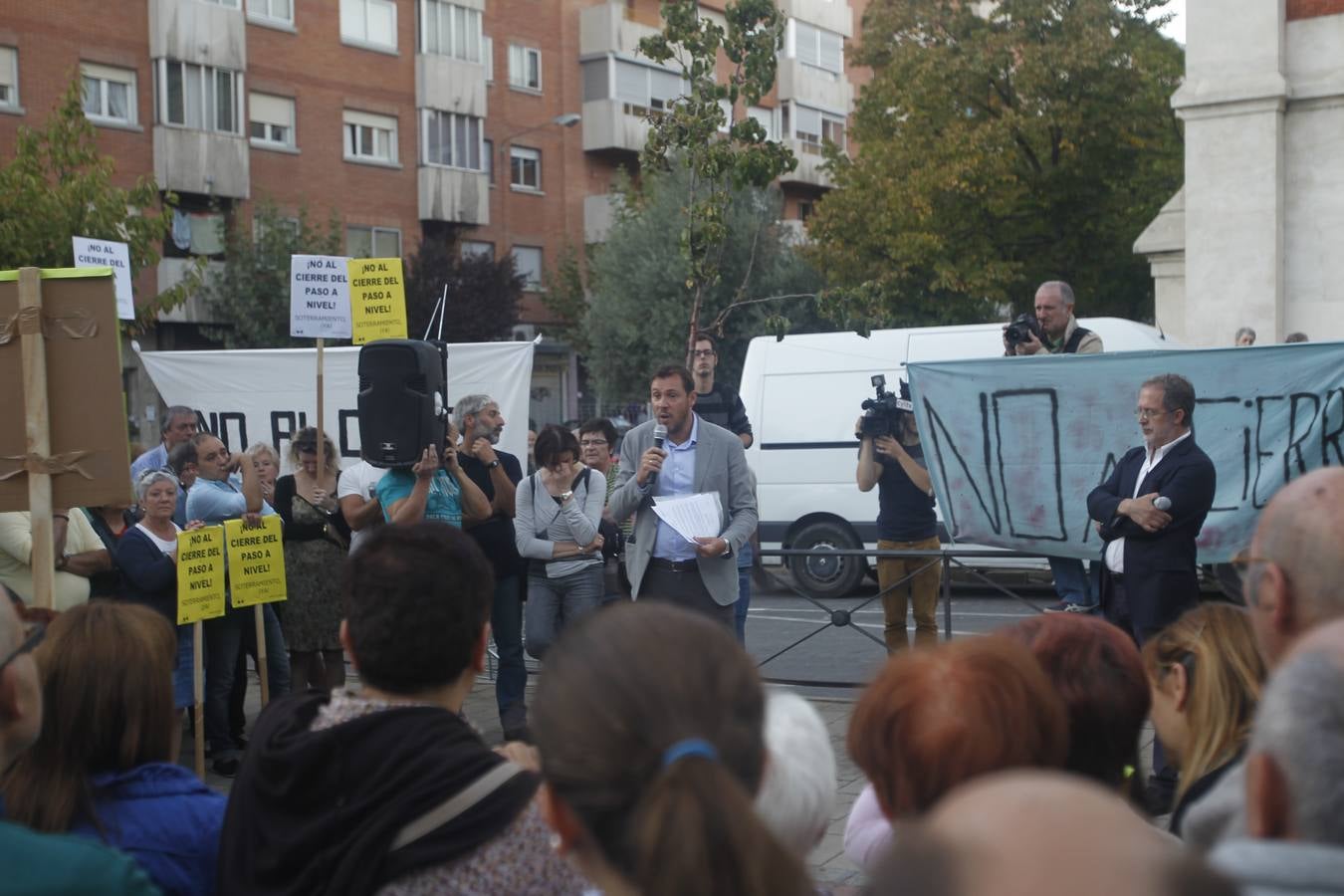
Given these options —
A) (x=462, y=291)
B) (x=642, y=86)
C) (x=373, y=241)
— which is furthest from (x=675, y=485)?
(x=642, y=86)

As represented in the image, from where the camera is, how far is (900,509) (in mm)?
8906

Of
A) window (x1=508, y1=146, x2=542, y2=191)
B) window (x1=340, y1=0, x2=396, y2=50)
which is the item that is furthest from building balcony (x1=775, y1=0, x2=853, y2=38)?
window (x1=340, y1=0, x2=396, y2=50)

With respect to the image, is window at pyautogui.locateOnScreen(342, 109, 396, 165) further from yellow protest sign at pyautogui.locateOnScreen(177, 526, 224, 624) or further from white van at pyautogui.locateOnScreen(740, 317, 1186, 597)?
yellow protest sign at pyautogui.locateOnScreen(177, 526, 224, 624)

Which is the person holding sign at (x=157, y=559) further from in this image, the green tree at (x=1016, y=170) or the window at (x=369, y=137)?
the window at (x=369, y=137)

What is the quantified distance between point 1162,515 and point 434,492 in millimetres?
3454

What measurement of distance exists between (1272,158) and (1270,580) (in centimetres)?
1494

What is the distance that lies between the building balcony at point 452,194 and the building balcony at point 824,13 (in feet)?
51.4

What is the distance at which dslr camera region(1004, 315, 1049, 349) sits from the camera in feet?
27.1

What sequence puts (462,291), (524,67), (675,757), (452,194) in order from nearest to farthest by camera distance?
(675,757)
(462,291)
(452,194)
(524,67)

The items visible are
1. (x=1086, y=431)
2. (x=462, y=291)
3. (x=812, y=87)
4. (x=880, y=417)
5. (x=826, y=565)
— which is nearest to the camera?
(x=1086, y=431)

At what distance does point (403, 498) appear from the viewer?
22.4 ft

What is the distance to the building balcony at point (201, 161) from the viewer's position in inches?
1254

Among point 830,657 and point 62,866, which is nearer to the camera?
point 62,866

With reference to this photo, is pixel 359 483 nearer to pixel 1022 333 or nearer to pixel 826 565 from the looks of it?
pixel 1022 333
